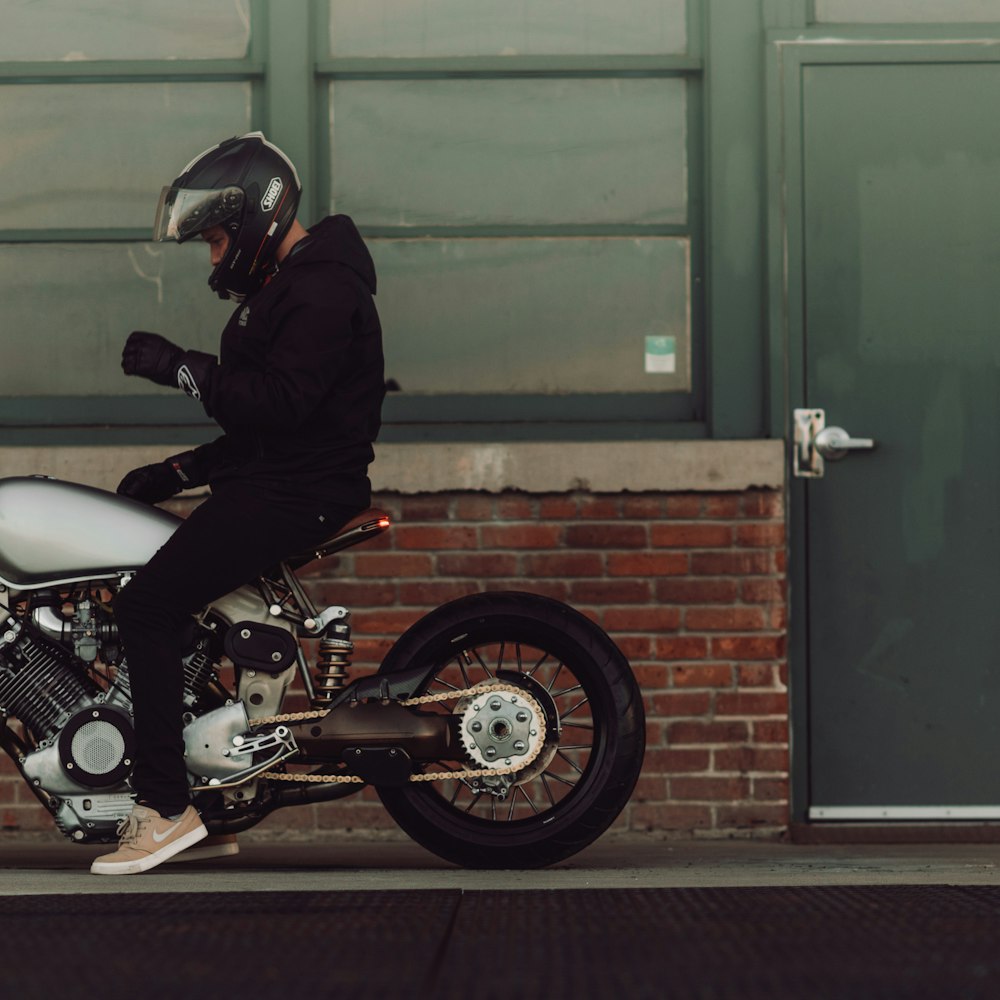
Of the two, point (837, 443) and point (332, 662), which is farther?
point (837, 443)

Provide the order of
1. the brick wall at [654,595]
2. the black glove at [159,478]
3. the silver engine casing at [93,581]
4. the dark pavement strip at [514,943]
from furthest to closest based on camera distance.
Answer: the brick wall at [654,595] → the black glove at [159,478] → the silver engine casing at [93,581] → the dark pavement strip at [514,943]

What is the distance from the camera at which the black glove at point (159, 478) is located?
15.1 ft

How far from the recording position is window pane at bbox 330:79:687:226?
18.7 feet

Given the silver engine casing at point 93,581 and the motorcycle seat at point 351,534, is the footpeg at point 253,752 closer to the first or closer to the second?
the silver engine casing at point 93,581

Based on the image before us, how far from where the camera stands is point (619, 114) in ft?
18.7

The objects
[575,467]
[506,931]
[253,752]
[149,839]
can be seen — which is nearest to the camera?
[506,931]

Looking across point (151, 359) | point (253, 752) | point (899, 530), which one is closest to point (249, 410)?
point (151, 359)

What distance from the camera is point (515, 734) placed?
433cm

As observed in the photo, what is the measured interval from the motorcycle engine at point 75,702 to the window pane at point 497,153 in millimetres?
1922

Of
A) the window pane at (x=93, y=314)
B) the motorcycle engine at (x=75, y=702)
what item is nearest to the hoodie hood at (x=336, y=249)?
the motorcycle engine at (x=75, y=702)

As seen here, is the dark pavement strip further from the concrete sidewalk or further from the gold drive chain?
the gold drive chain

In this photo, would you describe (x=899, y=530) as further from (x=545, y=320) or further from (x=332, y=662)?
(x=332, y=662)

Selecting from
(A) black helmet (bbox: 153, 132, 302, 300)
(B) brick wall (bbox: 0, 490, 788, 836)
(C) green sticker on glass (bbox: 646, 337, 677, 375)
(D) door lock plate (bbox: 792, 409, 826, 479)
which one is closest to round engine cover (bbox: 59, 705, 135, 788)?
(A) black helmet (bbox: 153, 132, 302, 300)

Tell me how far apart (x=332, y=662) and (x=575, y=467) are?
4.44ft
